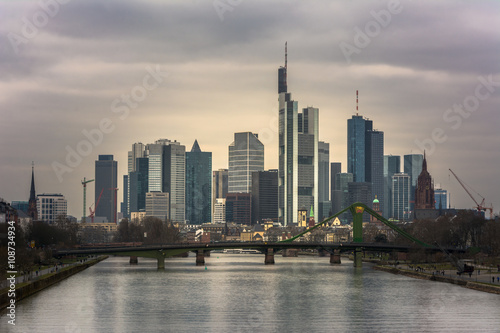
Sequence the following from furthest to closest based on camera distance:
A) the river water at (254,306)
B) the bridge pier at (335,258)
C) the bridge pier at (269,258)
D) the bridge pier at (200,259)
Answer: the bridge pier at (335,258), the bridge pier at (269,258), the bridge pier at (200,259), the river water at (254,306)

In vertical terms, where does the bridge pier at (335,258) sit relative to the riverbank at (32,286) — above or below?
below

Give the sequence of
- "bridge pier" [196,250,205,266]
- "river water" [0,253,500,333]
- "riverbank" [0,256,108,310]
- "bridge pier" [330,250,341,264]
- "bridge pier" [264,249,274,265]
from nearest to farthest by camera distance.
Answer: "river water" [0,253,500,333], "riverbank" [0,256,108,310], "bridge pier" [196,250,205,266], "bridge pier" [264,249,274,265], "bridge pier" [330,250,341,264]

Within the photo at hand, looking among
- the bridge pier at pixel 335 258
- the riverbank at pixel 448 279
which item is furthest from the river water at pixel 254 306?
the bridge pier at pixel 335 258

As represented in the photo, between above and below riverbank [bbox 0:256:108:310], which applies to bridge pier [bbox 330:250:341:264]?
below

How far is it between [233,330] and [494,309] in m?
26.5

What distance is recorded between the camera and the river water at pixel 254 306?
6438cm

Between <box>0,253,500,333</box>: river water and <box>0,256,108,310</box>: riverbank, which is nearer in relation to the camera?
<box>0,253,500,333</box>: river water

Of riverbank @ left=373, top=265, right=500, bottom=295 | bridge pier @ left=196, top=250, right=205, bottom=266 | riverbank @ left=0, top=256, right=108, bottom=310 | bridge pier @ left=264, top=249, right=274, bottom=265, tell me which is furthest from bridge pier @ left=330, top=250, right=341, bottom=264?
riverbank @ left=0, top=256, right=108, bottom=310

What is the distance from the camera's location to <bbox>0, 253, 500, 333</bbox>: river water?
64375 millimetres

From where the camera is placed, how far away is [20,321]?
65625 millimetres

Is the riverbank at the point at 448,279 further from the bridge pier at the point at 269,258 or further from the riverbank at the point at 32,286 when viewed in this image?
the riverbank at the point at 32,286

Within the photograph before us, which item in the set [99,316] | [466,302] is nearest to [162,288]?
[99,316]

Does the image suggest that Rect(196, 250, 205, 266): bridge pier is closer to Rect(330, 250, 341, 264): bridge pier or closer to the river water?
Rect(330, 250, 341, 264): bridge pier

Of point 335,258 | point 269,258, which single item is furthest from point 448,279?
point 269,258
